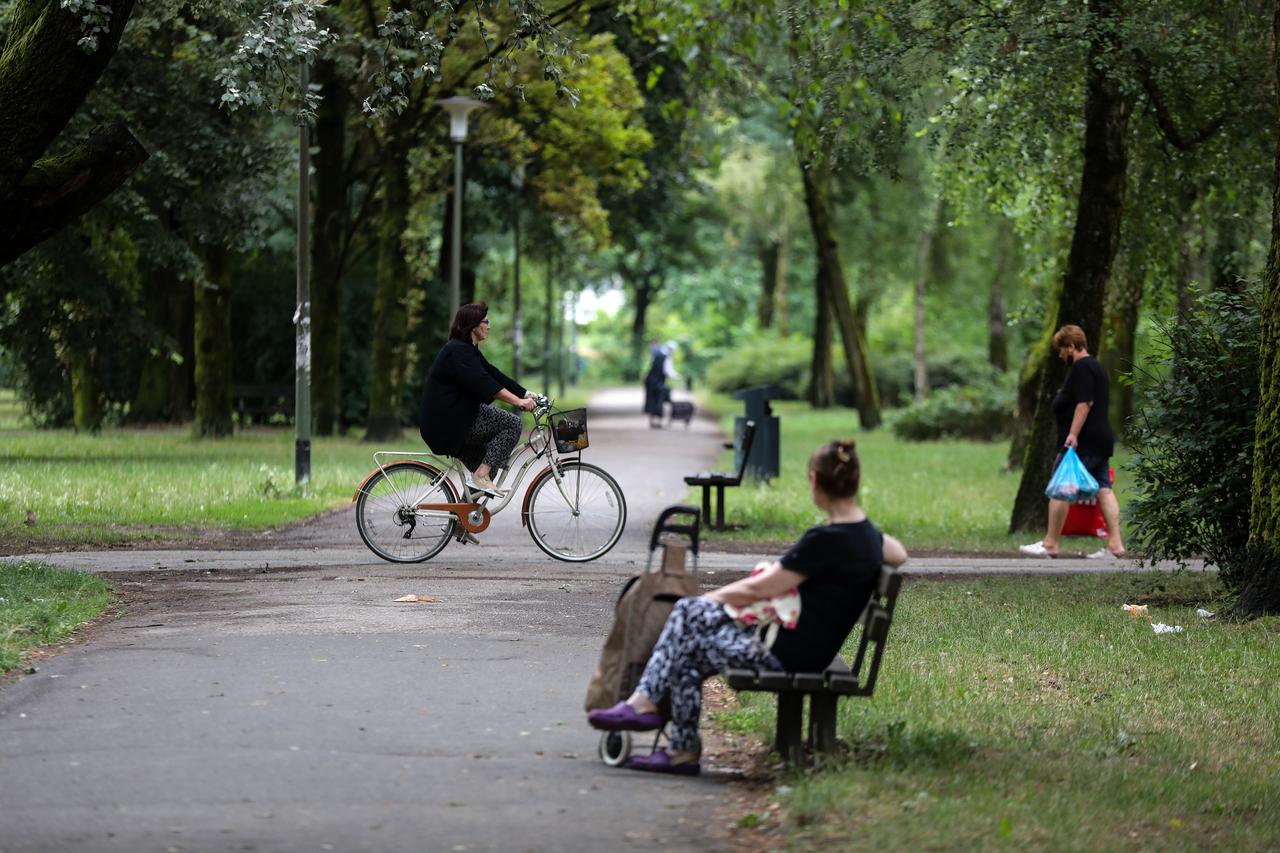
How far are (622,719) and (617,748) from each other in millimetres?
267

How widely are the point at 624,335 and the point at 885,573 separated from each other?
112 m

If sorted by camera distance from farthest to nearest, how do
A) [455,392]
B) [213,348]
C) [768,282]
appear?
[768,282]
[213,348]
[455,392]

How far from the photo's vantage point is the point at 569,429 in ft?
44.4

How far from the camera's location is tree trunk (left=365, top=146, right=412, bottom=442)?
105 ft

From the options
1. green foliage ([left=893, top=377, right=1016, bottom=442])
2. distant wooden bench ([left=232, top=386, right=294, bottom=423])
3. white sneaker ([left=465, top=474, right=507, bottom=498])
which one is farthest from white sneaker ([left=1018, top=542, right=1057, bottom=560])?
distant wooden bench ([left=232, top=386, right=294, bottom=423])

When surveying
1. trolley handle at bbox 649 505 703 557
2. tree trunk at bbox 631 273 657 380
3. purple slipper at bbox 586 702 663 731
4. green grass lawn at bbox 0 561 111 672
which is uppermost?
tree trunk at bbox 631 273 657 380

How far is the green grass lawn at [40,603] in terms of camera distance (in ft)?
30.9

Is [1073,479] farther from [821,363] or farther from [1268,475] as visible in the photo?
[821,363]

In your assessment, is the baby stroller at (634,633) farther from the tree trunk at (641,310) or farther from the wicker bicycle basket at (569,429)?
the tree trunk at (641,310)

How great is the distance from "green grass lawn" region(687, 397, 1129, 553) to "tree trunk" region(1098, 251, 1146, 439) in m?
1.79

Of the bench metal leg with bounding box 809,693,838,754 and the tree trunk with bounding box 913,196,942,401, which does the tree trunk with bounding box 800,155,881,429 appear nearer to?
the tree trunk with bounding box 913,196,942,401

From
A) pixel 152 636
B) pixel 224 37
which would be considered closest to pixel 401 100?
pixel 152 636

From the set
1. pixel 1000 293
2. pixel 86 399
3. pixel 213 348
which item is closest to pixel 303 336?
pixel 213 348

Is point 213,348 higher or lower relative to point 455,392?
higher
